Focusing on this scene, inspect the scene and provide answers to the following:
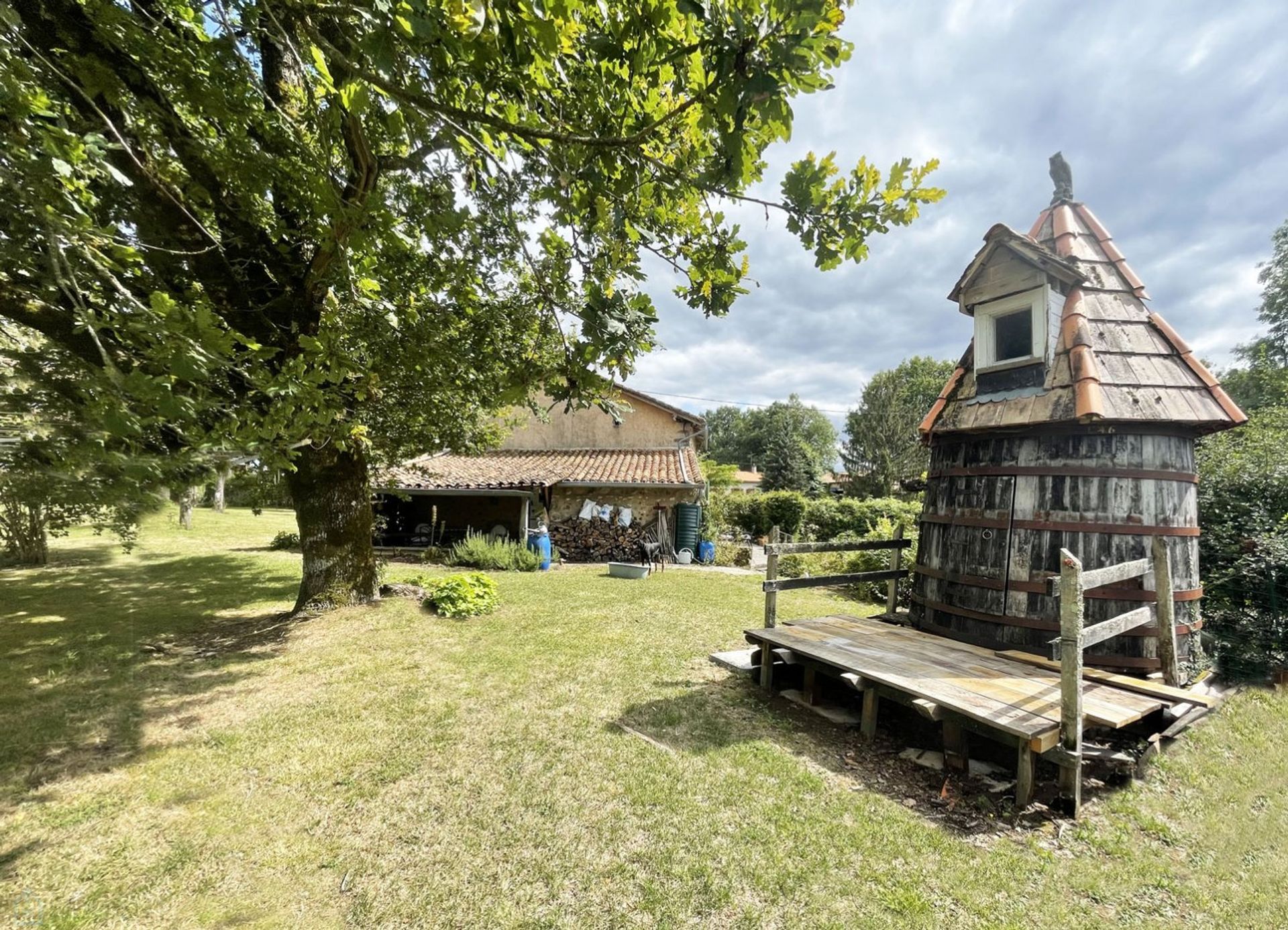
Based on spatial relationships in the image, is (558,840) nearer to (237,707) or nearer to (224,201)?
(237,707)

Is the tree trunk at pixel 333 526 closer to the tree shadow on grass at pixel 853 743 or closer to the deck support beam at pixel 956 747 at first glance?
the tree shadow on grass at pixel 853 743

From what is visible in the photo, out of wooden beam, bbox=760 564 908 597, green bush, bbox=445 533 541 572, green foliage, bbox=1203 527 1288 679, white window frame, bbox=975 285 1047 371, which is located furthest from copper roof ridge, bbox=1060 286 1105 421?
green bush, bbox=445 533 541 572

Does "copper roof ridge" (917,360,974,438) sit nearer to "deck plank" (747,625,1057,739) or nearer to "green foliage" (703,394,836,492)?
"deck plank" (747,625,1057,739)

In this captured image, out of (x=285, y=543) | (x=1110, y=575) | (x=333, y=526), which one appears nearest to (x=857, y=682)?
(x=1110, y=575)

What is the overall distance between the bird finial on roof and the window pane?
184 cm

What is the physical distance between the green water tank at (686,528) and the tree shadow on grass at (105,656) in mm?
9799

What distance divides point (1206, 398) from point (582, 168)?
18.6ft

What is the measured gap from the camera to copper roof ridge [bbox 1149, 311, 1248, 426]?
4.19 m

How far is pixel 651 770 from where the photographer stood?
3512 mm

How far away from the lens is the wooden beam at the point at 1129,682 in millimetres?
3459

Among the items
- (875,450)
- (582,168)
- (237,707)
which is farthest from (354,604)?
(875,450)

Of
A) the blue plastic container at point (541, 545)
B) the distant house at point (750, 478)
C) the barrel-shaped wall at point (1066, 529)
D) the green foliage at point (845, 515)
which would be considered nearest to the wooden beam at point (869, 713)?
the barrel-shaped wall at point (1066, 529)

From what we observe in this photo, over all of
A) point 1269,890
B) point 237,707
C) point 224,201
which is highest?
point 224,201

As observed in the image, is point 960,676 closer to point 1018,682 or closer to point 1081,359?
point 1018,682
